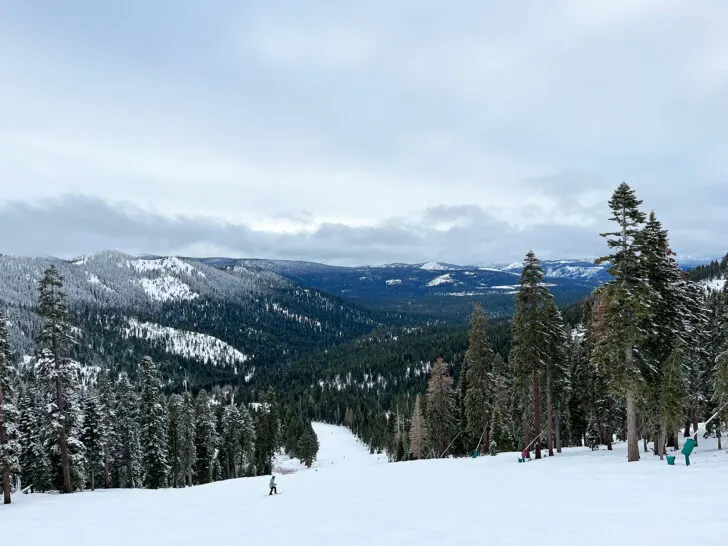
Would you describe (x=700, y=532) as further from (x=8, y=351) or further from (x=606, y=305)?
(x=8, y=351)

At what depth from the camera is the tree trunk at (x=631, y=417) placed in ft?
87.3

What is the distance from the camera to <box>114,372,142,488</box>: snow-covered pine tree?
2112 inches

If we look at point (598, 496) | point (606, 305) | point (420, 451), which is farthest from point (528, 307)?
point (420, 451)

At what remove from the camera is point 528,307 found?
35.0 m

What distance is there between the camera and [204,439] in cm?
6988

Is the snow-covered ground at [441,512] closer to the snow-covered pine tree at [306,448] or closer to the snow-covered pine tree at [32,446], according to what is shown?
the snow-covered pine tree at [32,446]

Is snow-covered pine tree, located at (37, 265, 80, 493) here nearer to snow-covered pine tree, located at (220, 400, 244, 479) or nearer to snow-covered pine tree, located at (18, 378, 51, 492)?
snow-covered pine tree, located at (18, 378, 51, 492)

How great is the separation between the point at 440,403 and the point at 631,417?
96.7 ft

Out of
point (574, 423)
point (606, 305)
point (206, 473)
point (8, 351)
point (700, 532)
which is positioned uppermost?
point (606, 305)

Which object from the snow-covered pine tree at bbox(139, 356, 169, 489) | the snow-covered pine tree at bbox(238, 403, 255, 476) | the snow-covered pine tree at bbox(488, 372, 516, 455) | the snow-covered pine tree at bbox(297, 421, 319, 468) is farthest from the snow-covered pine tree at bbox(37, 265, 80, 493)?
the snow-covered pine tree at bbox(297, 421, 319, 468)

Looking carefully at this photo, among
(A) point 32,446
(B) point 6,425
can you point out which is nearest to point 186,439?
(A) point 32,446

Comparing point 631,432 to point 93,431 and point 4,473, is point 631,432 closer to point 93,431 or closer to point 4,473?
point 4,473

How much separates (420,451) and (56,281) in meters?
54.6

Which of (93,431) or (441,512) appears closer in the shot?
(441,512)
